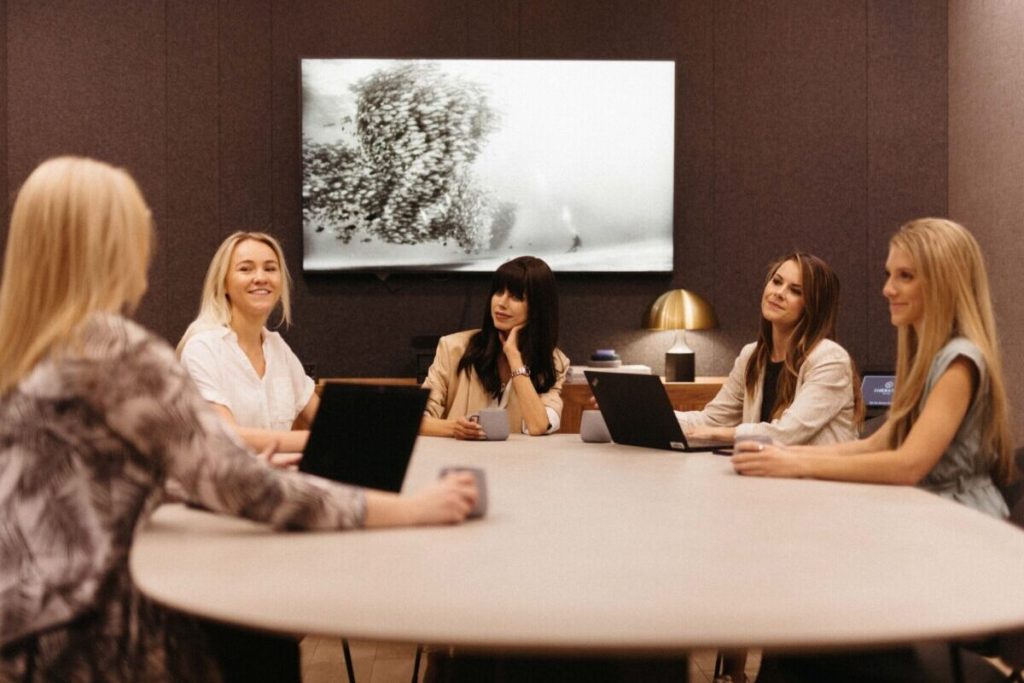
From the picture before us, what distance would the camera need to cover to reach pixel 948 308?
89.8 inches

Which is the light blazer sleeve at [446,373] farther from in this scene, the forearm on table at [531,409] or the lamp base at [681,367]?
the lamp base at [681,367]

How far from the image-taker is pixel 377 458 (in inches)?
76.4

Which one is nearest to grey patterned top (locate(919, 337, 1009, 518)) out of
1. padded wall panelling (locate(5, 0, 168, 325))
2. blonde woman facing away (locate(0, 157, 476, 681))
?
blonde woman facing away (locate(0, 157, 476, 681))

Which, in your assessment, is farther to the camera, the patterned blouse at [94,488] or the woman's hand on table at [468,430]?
the woman's hand on table at [468,430]

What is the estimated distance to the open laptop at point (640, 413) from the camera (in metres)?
2.68

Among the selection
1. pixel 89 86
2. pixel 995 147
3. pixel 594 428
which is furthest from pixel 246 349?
pixel 995 147

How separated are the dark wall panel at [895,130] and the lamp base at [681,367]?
1.10 m

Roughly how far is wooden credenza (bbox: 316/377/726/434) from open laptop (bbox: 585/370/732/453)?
54.2 inches

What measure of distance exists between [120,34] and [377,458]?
13.1 feet

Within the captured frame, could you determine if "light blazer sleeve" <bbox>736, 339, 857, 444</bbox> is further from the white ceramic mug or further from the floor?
the floor

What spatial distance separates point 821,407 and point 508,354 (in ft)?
3.67

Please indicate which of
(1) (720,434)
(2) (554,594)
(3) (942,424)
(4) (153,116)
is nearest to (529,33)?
(4) (153,116)

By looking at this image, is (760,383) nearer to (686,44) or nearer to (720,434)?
(720,434)

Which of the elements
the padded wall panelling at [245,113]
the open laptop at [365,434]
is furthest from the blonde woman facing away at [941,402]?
the padded wall panelling at [245,113]
